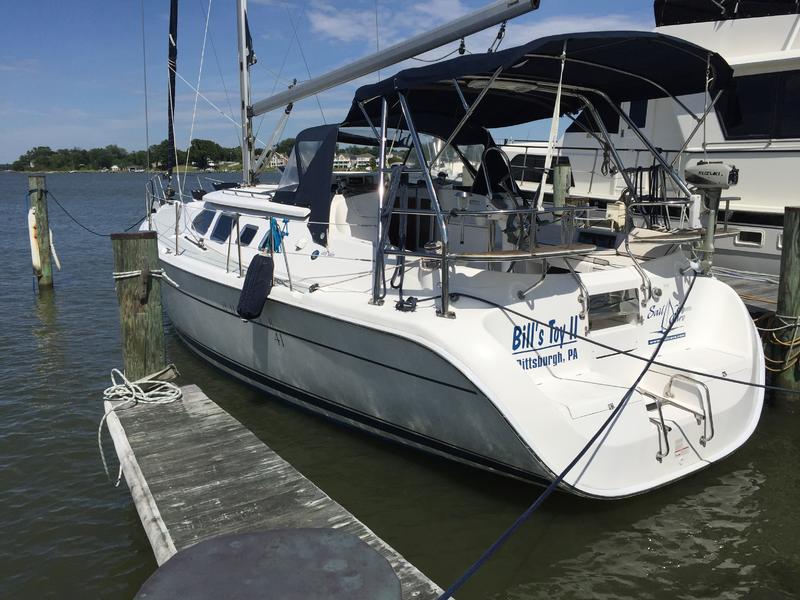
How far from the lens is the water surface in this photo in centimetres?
454

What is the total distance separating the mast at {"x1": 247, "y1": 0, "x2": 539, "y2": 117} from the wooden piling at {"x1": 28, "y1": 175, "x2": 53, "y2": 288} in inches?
273

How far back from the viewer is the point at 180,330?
366 inches

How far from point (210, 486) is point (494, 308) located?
242 cm

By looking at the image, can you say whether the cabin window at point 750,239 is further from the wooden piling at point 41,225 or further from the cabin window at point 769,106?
the wooden piling at point 41,225

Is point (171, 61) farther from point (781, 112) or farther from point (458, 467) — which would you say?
point (781, 112)

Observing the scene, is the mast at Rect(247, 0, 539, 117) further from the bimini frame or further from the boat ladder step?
the boat ladder step

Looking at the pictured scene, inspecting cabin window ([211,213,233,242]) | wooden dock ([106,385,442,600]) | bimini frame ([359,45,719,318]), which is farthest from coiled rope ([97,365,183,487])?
cabin window ([211,213,233,242])

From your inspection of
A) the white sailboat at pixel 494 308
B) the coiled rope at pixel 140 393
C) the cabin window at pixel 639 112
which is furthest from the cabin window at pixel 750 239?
the coiled rope at pixel 140 393

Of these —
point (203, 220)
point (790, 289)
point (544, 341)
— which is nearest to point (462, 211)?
point (544, 341)

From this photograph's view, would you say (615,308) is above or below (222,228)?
below

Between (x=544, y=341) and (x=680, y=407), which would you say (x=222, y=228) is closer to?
(x=544, y=341)

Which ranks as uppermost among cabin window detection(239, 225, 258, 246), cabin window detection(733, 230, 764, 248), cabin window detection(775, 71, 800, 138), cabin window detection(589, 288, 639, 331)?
cabin window detection(775, 71, 800, 138)

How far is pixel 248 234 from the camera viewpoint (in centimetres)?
797

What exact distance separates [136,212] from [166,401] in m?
30.9
